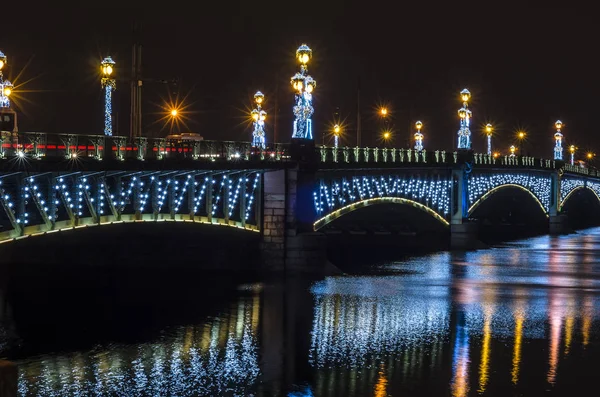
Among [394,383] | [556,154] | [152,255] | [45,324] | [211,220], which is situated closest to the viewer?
[394,383]

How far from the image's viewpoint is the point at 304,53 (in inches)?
2987

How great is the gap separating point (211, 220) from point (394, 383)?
2866 centimetres

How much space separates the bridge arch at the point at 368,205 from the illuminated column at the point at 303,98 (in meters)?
6.55

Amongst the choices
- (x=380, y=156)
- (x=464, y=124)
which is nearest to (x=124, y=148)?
(x=380, y=156)

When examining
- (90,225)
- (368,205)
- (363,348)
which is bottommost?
(363,348)

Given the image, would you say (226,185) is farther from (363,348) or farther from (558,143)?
(558,143)

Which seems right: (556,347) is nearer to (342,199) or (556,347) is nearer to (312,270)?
(312,270)

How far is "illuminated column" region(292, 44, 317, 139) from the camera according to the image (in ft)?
248

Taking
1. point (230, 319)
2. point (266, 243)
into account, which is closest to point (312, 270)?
point (266, 243)

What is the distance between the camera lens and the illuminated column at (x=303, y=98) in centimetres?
7569

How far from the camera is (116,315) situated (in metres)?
54.0

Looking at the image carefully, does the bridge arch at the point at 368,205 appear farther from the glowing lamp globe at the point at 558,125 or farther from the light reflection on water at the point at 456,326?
the glowing lamp globe at the point at 558,125

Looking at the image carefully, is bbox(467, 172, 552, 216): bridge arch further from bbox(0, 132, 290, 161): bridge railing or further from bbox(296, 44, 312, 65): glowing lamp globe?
bbox(0, 132, 290, 161): bridge railing

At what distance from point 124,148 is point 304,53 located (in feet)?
74.3
